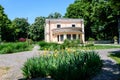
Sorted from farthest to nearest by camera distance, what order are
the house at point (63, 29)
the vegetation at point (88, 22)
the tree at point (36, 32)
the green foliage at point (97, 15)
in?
the tree at point (36, 32), the house at point (63, 29), the vegetation at point (88, 22), the green foliage at point (97, 15)

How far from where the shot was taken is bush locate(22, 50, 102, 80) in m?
9.53

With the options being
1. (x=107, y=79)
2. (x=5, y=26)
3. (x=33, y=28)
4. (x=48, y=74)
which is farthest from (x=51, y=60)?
(x=33, y=28)

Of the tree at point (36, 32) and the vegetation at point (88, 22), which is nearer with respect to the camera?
the vegetation at point (88, 22)

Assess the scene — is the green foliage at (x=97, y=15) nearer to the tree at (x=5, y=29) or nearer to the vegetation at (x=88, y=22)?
the vegetation at (x=88, y=22)

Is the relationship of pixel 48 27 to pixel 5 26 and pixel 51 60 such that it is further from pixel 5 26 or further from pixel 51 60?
pixel 51 60

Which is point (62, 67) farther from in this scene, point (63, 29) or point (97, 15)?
point (63, 29)

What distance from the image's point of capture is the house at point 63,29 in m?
57.6

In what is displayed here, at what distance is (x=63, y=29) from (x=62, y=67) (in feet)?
158

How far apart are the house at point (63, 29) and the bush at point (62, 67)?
4579cm

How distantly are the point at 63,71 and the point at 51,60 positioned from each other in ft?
3.62

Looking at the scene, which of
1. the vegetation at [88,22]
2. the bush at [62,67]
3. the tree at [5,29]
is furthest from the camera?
the tree at [5,29]

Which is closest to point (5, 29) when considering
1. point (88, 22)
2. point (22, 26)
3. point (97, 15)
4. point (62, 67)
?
point (88, 22)

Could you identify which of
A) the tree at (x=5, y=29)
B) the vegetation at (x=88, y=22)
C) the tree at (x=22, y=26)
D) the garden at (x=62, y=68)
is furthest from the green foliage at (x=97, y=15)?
the tree at (x=22, y=26)

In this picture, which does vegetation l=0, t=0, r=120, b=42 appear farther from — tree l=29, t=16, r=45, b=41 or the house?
the house
